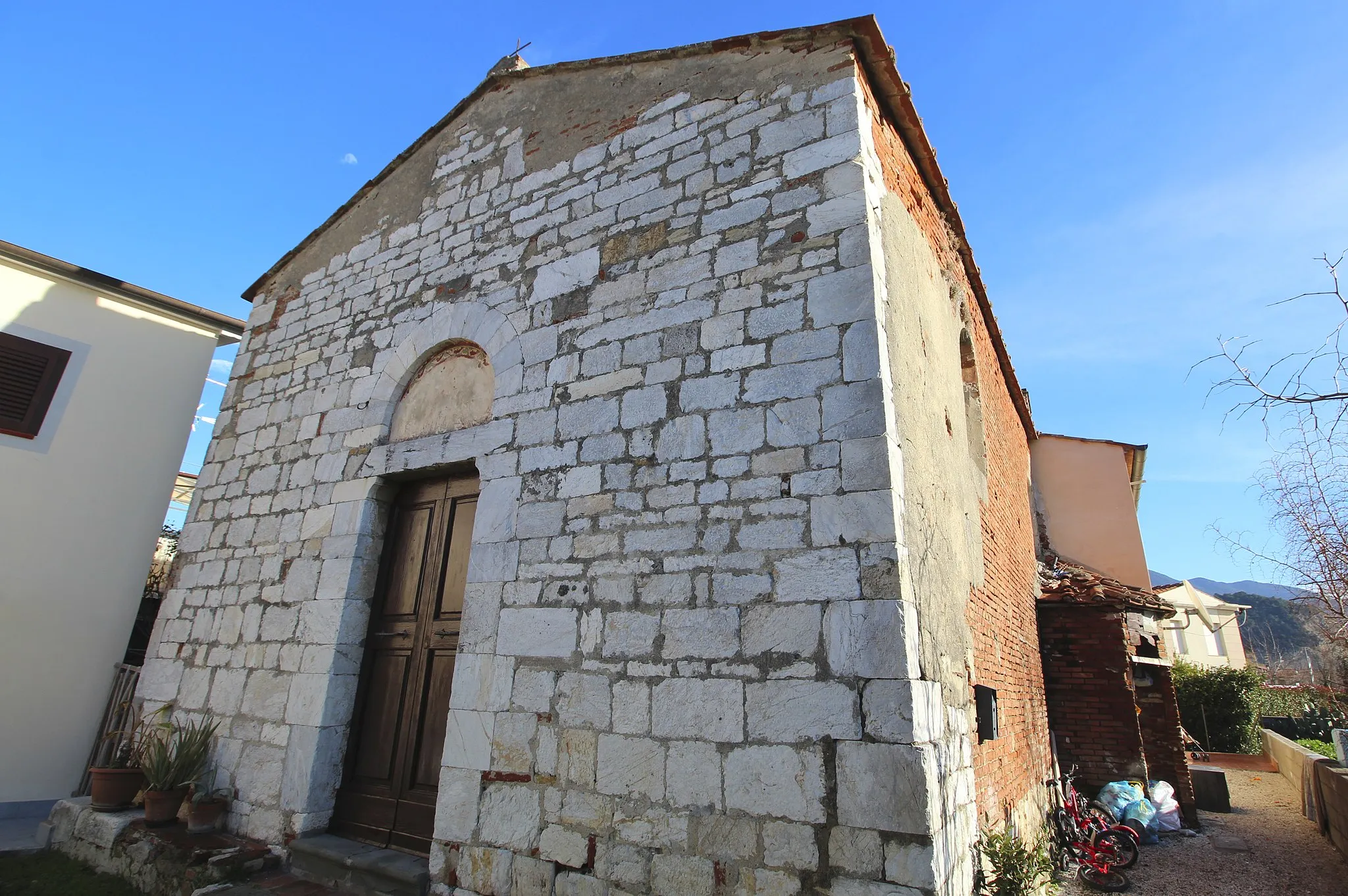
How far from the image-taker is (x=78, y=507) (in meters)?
7.59

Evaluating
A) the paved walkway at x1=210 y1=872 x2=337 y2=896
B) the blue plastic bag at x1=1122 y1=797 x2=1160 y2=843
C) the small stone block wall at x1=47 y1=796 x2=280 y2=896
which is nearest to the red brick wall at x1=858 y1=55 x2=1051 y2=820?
the blue plastic bag at x1=1122 y1=797 x2=1160 y2=843

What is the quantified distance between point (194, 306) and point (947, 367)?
898 centimetres

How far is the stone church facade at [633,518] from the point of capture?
10.4ft

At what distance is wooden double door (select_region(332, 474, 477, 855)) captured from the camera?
4.46 meters

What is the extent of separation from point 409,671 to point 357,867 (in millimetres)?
1154

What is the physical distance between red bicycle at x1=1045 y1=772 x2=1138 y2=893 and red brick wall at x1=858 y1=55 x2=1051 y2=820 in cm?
34

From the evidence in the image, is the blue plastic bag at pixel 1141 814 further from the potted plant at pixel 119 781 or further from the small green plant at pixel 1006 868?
the potted plant at pixel 119 781

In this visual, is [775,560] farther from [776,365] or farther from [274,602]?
[274,602]

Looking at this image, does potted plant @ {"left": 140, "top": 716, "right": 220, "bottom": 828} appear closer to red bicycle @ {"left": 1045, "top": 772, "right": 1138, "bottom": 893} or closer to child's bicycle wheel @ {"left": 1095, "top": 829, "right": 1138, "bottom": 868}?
red bicycle @ {"left": 1045, "top": 772, "right": 1138, "bottom": 893}

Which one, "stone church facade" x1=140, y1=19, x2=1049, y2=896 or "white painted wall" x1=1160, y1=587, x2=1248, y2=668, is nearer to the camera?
"stone church facade" x1=140, y1=19, x2=1049, y2=896

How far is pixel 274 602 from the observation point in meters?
5.29

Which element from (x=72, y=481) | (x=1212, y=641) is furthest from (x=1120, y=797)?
(x=1212, y=641)

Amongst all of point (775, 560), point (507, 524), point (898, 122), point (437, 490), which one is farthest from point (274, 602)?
point (898, 122)

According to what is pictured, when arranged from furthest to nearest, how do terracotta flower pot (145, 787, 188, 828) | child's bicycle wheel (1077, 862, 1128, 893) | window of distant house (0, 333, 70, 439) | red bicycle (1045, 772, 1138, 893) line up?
window of distant house (0, 333, 70, 439), red bicycle (1045, 772, 1138, 893), child's bicycle wheel (1077, 862, 1128, 893), terracotta flower pot (145, 787, 188, 828)
